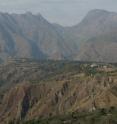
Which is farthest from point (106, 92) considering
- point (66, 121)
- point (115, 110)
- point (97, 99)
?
point (66, 121)

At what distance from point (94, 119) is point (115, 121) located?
7939 millimetres

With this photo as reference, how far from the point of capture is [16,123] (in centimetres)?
19725

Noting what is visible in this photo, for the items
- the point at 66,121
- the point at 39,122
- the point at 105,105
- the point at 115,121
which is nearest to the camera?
the point at 115,121

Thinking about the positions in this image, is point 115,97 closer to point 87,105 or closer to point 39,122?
point 87,105

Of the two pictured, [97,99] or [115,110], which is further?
[97,99]

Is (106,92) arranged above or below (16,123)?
above

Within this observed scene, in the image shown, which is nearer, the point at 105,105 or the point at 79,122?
the point at 79,122

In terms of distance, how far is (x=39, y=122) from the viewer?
157875mm

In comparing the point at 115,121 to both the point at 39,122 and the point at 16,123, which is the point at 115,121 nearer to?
the point at 39,122

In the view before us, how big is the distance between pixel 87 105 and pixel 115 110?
40083 millimetres

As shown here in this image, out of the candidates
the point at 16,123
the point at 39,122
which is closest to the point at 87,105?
the point at 16,123

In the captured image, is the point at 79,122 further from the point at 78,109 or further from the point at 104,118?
the point at 78,109

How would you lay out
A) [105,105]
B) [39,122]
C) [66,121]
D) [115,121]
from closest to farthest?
[115,121] → [66,121] → [39,122] → [105,105]

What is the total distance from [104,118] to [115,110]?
666 inches
